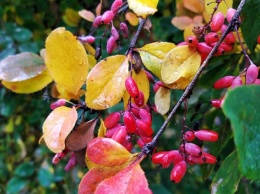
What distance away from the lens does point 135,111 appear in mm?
563

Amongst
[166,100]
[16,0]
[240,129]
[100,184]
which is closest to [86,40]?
[166,100]

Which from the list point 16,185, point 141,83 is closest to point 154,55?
point 141,83

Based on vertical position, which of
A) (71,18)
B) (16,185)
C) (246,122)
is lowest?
(16,185)

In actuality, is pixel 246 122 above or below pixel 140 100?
above

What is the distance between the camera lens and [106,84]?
0.56 m

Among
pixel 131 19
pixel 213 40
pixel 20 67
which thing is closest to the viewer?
pixel 213 40

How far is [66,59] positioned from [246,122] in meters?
0.29

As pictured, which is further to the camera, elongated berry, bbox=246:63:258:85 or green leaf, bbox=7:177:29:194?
green leaf, bbox=7:177:29:194

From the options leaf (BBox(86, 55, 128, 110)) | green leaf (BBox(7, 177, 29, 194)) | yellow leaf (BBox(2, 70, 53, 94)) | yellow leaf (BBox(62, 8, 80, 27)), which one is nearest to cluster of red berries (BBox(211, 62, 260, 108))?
leaf (BBox(86, 55, 128, 110))

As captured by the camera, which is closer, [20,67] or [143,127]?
[143,127]

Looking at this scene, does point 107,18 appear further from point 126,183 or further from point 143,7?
point 126,183

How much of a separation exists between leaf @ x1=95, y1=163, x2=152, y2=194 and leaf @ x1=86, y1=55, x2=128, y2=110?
10cm

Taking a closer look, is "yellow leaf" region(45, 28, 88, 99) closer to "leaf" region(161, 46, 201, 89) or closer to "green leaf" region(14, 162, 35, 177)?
"leaf" region(161, 46, 201, 89)

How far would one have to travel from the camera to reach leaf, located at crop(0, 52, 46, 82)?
709 millimetres
